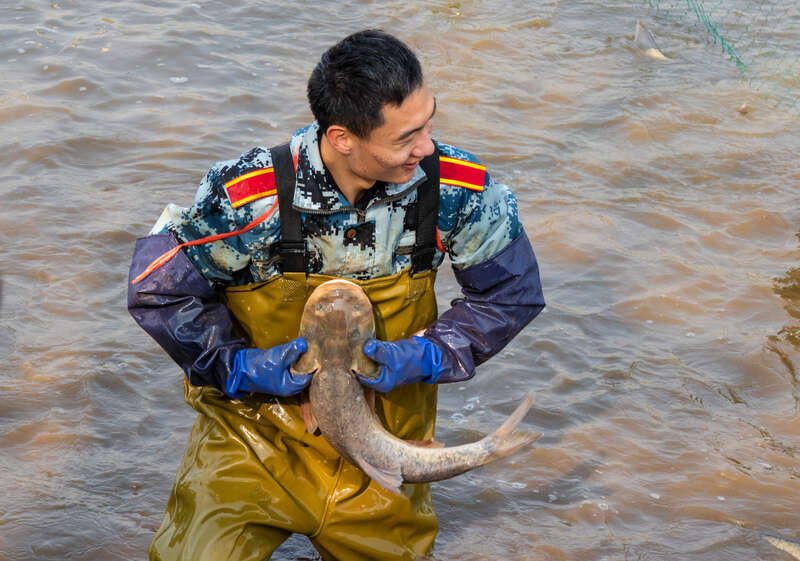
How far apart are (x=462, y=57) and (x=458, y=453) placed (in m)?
7.88

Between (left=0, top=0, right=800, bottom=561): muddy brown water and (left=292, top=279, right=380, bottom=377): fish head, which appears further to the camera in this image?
(left=0, top=0, right=800, bottom=561): muddy brown water

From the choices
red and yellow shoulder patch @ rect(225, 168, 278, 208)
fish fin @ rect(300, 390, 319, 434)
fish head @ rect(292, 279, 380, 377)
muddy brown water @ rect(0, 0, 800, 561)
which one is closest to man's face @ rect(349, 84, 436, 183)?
red and yellow shoulder patch @ rect(225, 168, 278, 208)

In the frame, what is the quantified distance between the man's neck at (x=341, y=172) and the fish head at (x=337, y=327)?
320 millimetres

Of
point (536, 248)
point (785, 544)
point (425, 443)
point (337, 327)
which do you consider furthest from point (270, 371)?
point (536, 248)

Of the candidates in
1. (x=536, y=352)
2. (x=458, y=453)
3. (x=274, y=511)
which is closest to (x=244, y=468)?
(x=274, y=511)

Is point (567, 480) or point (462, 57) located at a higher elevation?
point (462, 57)

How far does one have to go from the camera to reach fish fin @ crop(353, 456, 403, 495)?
355cm

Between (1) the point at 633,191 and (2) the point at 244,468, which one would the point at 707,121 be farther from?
(2) the point at 244,468

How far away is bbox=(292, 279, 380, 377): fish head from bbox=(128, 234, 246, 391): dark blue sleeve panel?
28cm

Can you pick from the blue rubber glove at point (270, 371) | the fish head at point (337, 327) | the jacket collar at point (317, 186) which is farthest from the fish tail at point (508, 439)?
the jacket collar at point (317, 186)

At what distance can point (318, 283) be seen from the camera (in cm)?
358

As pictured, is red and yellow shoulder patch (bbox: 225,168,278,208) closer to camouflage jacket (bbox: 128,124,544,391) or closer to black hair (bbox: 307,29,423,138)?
camouflage jacket (bbox: 128,124,544,391)

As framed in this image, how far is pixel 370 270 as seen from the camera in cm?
363

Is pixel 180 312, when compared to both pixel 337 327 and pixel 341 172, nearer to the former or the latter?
pixel 337 327
